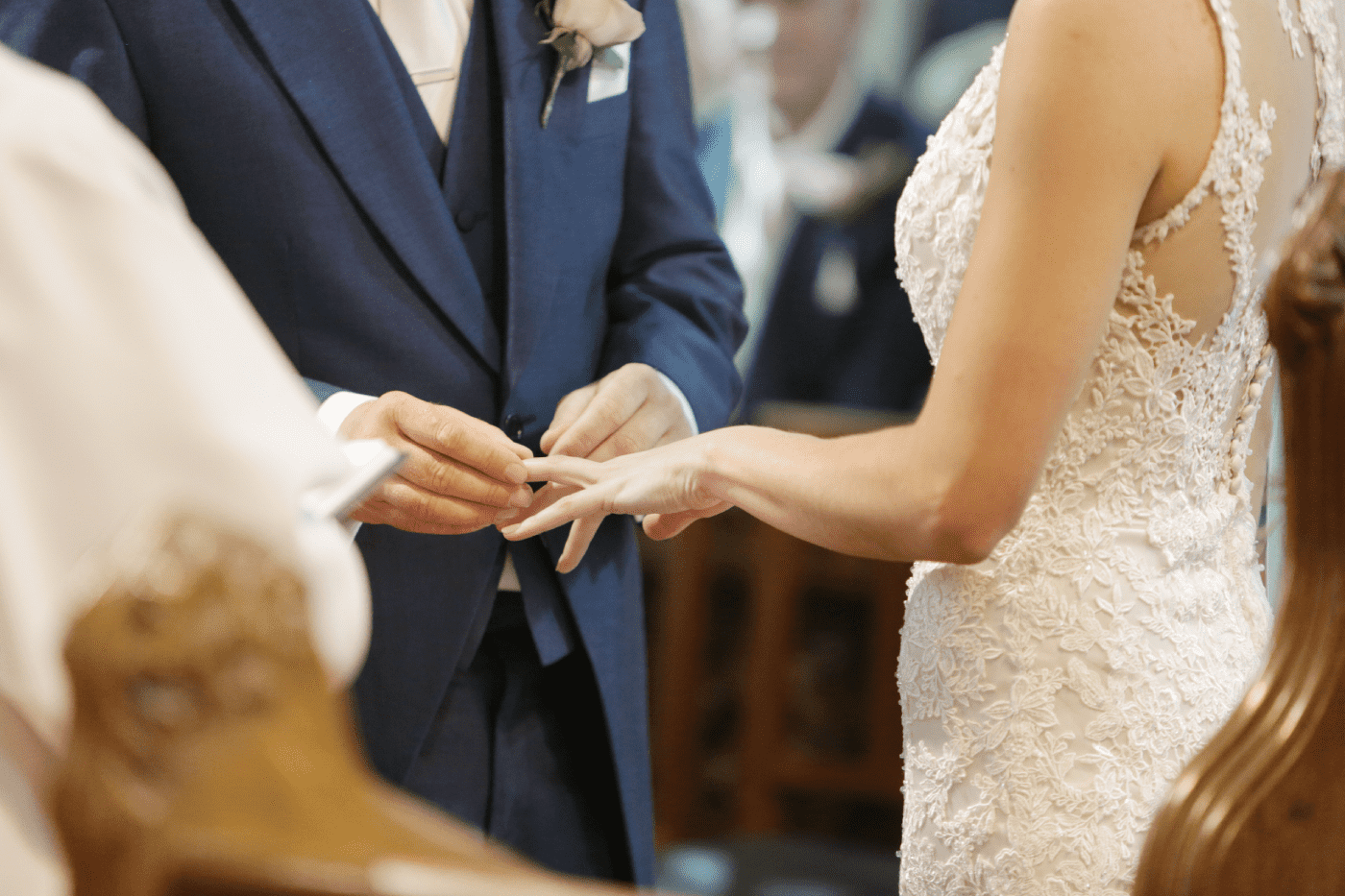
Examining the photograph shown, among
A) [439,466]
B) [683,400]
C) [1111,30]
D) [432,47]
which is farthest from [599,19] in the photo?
[1111,30]

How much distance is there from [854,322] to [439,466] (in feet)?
7.51

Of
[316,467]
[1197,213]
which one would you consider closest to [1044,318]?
[1197,213]

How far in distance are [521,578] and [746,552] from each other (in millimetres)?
1898

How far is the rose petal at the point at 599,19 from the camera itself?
4.80 feet

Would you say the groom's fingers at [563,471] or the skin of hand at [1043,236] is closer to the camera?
the skin of hand at [1043,236]

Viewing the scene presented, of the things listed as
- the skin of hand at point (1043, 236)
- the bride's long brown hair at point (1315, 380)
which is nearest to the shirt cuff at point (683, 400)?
the skin of hand at point (1043, 236)

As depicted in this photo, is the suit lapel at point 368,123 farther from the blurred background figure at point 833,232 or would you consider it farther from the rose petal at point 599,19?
the blurred background figure at point 833,232

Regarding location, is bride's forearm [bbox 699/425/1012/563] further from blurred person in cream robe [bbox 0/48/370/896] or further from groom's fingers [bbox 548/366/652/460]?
blurred person in cream robe [bbox 0/48/370/896]

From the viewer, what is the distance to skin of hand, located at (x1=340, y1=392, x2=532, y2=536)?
49.3 inches

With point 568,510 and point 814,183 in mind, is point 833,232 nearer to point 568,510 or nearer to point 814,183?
point 814,183

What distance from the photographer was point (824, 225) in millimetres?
3406

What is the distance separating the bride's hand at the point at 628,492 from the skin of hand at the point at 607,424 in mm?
20

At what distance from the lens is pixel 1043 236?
0.92m

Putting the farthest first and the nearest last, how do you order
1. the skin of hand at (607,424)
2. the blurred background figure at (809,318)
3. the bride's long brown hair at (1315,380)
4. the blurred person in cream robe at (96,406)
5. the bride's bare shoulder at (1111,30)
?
the blurred background figure at (809,318)
the skin of hand at (607,424)
the bride's bare shoulder at (1111,30)
the bride's long brown hair at (1315,380)
the blurred person in cream robe at (96,406)
